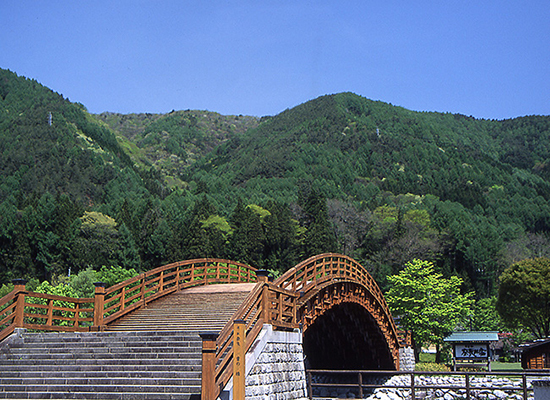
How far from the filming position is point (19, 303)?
15.7 m

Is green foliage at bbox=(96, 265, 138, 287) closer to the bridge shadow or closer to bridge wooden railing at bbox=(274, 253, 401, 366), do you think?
bridge wooden railing at bbox=(274, 253, 401, 366)

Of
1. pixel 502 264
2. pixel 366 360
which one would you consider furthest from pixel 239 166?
pixel 366 360

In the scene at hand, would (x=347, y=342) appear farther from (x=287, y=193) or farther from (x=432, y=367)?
(x=287, y=193)

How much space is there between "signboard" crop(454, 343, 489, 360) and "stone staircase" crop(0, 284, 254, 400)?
19.6 metres

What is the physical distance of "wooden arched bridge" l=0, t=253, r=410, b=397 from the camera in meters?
14.8

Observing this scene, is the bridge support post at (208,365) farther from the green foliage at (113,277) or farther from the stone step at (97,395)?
the green foliage at (113,277)

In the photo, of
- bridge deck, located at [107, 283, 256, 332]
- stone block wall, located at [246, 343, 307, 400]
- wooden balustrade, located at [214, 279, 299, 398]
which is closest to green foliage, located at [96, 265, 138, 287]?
bridge deck, located at [107, 283, 256, 332]

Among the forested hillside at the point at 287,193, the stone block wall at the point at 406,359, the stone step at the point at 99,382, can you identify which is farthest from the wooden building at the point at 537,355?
the forested hillside at the point at 287,193

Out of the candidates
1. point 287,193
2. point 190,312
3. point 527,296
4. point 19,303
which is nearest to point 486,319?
point 527,296

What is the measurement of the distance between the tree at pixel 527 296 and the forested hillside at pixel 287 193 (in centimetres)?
1805

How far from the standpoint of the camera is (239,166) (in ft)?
484

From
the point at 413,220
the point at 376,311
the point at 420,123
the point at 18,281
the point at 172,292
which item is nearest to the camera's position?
the point at 18,281

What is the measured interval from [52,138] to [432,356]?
86.0 meters

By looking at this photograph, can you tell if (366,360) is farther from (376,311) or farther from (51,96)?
(51,96)
